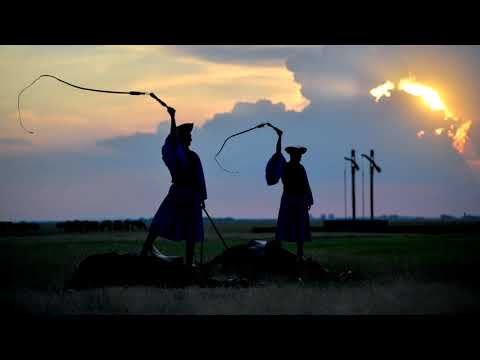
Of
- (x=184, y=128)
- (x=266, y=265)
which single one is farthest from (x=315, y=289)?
(x=184, y=128)

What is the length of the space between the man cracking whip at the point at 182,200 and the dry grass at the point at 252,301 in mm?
871

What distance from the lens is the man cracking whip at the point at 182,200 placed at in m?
9.69

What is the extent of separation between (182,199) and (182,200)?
13 millimetres

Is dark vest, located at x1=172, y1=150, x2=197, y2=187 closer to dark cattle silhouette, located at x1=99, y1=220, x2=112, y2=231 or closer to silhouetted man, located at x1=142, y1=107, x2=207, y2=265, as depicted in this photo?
silhouetted man, located at x1=142, y1=107, x2=207, y2=265

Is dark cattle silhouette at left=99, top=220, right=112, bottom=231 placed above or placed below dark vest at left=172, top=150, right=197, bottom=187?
below

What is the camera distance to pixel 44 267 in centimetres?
1253

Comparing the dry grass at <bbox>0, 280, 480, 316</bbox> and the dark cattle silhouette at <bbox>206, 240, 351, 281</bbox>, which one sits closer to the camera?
the dry grass at <bbox>0, 280, 480, 316</bbox>

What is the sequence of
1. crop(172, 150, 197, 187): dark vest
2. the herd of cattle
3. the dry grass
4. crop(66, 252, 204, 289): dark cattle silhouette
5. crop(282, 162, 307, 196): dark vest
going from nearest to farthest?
1. the dry grass
2. crop(66, 252, 204, 289): dark cattle silhouette
3. crop(172, 150, 197, 187): dark vest
4. crop(282, 162, 307, 196): dark vest
5. the herd of cattle

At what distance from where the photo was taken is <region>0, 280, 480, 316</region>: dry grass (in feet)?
25.2

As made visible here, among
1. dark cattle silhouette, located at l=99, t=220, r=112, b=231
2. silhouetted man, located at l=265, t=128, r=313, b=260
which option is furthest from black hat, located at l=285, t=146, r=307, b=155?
dark cattle silhouette, located at l=99, t=220, r=112, b=231

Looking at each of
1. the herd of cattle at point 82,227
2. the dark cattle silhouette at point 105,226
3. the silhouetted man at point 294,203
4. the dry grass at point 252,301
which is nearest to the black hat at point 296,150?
the silhouetted man at point 294,203

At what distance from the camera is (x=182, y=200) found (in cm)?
995
